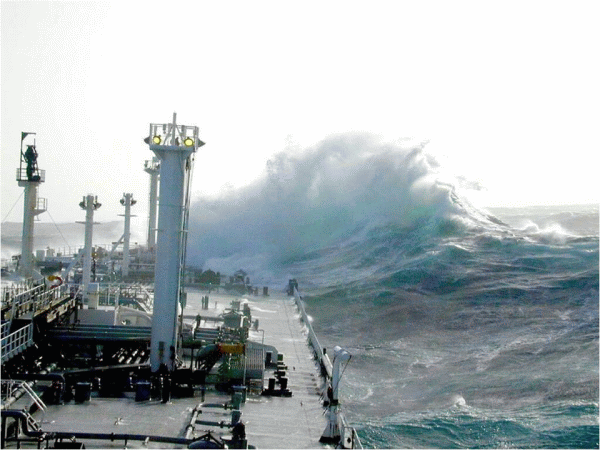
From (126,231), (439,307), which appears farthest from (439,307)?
(126,231)

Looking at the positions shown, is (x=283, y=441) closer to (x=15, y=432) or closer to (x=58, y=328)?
(x=15, y=432)

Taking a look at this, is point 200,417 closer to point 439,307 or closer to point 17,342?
point 17,342

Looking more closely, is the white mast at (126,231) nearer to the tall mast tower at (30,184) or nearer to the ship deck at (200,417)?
the tall mast tower at (30,184)

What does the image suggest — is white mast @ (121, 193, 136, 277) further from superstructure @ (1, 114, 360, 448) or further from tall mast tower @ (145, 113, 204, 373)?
tall mast tower @ (145, 113, 204, 373)

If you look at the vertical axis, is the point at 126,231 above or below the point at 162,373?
above

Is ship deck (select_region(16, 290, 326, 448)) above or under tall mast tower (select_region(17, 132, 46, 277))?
under

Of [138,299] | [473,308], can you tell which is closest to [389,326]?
[473,308]

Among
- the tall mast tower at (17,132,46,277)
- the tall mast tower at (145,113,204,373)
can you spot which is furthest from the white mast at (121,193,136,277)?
the tall mast tower at (145,113,204,373)

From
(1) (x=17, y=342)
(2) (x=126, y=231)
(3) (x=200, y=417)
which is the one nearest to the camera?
(3) (x=200, y=417)
